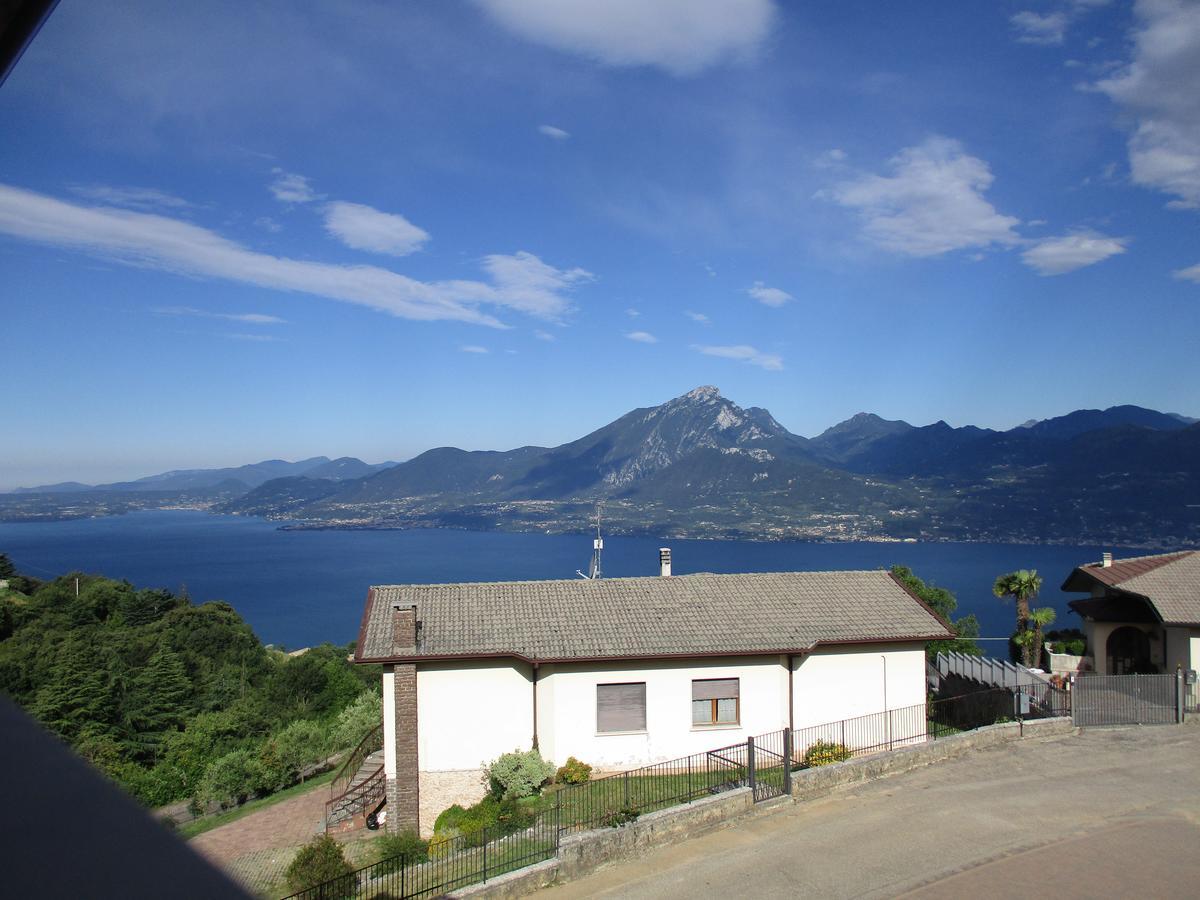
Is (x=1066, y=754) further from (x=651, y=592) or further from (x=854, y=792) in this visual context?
(x=651, y=592)

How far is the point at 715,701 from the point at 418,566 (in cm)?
14327

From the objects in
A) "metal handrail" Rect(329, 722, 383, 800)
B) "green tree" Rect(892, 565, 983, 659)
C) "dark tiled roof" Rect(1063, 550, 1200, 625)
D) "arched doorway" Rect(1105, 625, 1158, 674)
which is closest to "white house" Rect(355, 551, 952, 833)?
"metal handrail" Rect(329, 722, 383, 800)

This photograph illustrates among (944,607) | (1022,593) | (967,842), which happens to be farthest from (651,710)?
(944,607)

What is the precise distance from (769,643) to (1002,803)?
526cm

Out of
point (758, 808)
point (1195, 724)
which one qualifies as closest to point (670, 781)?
point (758, 808)

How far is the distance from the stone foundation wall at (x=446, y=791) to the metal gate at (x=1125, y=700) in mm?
11346

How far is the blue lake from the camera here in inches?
4227

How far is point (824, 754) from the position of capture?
619 inches

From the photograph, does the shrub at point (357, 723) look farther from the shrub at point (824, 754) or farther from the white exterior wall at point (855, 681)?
the shrub at point (824, 754)

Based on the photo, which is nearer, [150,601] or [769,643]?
[769,643]

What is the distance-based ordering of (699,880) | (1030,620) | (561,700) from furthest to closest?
(1030,620)
(561,700)
(699,880)

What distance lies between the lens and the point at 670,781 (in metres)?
14.6

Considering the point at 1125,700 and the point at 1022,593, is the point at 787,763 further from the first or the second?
the point at 1022,593

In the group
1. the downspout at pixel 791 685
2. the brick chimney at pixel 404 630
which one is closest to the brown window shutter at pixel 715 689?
the downspout at pixel 791 685
